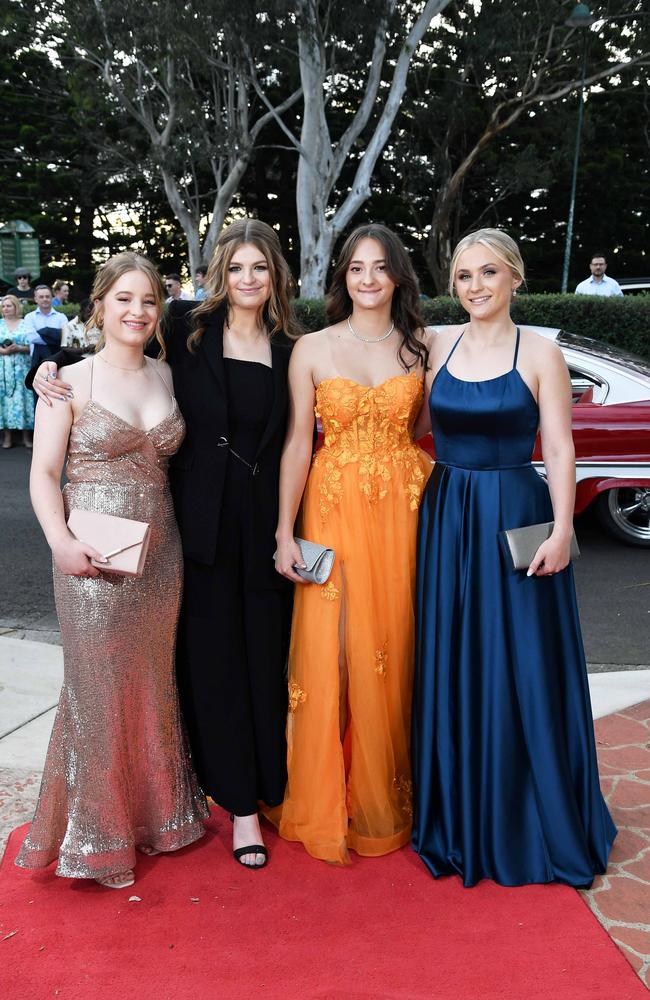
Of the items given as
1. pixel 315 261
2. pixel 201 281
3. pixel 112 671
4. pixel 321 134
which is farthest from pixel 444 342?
pixel 315 261

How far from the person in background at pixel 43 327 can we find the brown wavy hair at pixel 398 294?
928 cm

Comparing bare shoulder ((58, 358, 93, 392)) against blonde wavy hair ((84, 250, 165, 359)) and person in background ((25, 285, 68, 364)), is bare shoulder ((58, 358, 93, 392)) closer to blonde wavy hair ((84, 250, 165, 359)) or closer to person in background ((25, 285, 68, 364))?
blonde wavy hair ((84, 250, 165, 359))

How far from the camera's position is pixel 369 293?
317cm

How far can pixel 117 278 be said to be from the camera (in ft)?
9.58

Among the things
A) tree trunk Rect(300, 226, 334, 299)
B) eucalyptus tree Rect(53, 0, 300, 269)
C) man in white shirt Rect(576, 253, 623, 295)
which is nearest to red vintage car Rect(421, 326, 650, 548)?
man in white shirt Rect(576, 253, 623, 295)

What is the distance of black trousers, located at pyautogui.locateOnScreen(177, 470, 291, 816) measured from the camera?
124 inches

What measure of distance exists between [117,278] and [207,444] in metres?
0.62

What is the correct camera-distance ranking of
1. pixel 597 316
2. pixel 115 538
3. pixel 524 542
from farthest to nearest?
1. pixel 597 316
2. pixel 524 542
3. pixel 115 538

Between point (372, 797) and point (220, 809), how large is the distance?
0.73 meters

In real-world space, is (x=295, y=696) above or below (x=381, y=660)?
below

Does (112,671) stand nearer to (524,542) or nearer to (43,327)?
(524,542)

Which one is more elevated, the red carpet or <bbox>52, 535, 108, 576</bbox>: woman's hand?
<bbox>52, 535, 108, 576</bbox>: woman's hand

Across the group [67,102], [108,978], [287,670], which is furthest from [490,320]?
[67,102]

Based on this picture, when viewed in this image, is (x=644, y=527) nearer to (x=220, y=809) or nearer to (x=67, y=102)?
(x=220, y=809)
